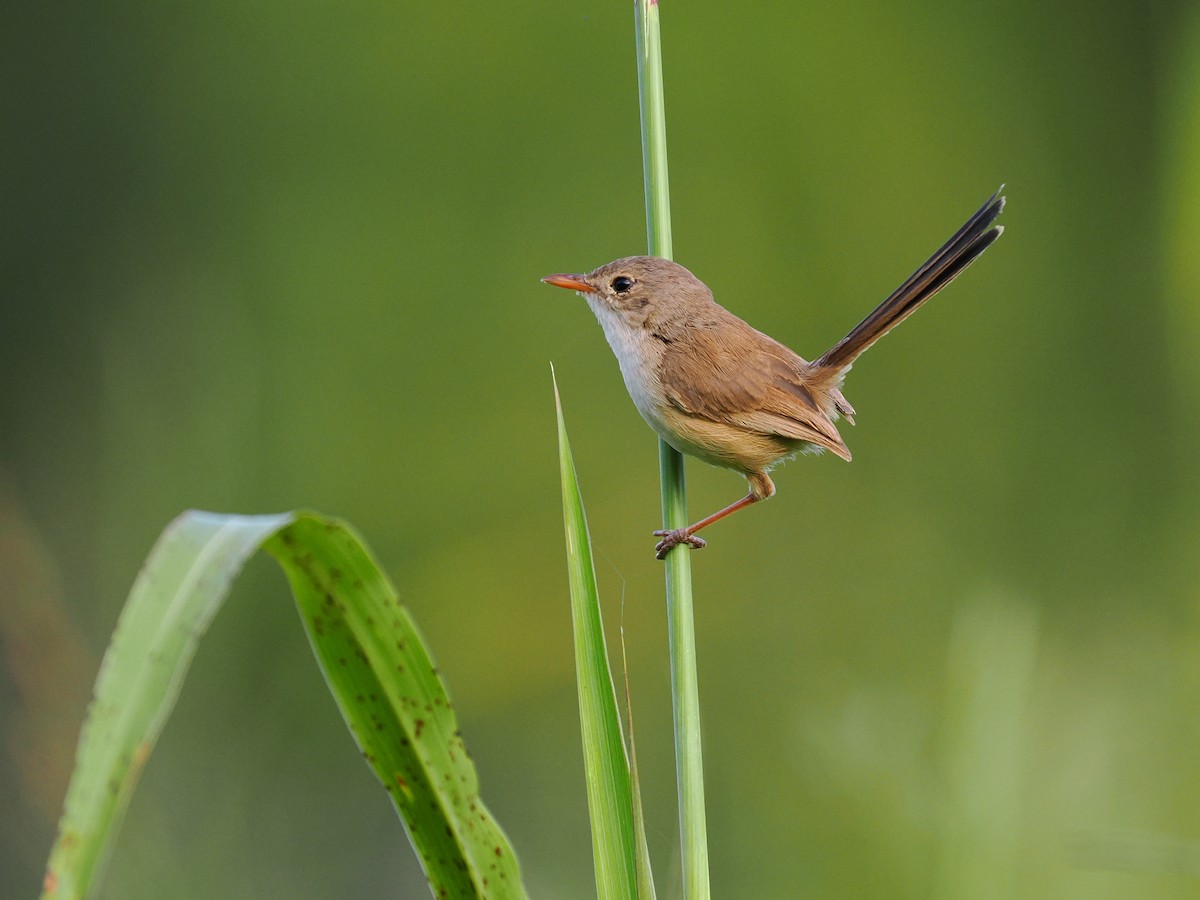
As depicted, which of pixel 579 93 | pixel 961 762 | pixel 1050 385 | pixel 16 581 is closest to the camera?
pixel 961 762

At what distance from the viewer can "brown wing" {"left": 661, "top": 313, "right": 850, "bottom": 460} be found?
92.2 inches

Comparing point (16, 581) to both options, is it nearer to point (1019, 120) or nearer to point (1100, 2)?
point (1019, 120)

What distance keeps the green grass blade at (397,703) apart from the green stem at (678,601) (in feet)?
0.77

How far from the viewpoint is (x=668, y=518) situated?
182 cm

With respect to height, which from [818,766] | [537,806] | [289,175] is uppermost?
[289,175]

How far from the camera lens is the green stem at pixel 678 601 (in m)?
1.22

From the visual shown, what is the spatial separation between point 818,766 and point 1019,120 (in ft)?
11.0

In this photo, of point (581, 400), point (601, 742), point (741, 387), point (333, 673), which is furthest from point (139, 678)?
point (581, 400)

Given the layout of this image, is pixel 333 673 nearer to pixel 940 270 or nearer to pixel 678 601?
pixel 678 601

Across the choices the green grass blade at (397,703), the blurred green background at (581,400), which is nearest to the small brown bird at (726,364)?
the blurred green background at (581,400)

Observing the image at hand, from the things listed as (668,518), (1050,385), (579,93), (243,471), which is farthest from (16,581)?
(1050,385)

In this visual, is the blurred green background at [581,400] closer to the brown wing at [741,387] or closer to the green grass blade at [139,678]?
the brown wing at [741,387]

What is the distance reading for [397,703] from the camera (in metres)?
1.03

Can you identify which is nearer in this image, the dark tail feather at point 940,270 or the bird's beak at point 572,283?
the dark tail feather at point 940,270
